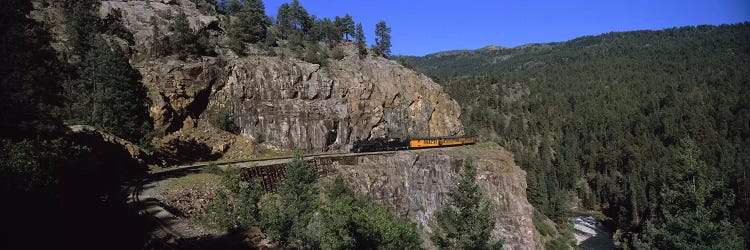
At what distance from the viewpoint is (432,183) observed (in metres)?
46.3

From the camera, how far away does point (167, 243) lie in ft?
42.4

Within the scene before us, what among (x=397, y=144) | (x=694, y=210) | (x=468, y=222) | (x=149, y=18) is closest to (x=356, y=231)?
(x=468, y=222)

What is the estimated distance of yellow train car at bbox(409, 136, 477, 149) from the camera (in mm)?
49281

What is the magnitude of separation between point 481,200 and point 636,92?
637 ft

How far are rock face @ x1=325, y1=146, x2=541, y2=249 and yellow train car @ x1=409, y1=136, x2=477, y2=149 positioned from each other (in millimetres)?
1449

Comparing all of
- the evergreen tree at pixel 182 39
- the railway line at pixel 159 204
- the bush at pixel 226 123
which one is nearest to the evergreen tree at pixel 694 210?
the railway line at pixel 159 204

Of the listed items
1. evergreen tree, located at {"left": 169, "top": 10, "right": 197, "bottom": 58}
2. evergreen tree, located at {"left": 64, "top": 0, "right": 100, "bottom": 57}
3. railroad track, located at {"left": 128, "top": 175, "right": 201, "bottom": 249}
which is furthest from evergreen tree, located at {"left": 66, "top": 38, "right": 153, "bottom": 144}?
railroad track, located at {"left": 128, "top": 175, "right": 201, "bottom": 249}

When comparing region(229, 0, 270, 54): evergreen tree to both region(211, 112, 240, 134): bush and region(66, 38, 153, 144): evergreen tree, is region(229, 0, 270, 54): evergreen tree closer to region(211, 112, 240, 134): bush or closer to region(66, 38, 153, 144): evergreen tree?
region(211, 112, 240, 134): bush

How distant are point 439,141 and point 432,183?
26.9 feet

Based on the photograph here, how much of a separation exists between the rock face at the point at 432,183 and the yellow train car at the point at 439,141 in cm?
145

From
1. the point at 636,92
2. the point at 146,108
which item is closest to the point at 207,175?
the point at 146,108

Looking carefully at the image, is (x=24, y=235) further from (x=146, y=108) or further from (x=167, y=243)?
(x=146, y=108)

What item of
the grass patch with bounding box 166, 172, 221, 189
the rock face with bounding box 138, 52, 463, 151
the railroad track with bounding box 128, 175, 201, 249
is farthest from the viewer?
the rock face with bounding box 138, 52, 463, 151

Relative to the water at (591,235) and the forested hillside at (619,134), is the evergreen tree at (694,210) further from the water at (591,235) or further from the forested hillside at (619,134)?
the water at (591,235)
